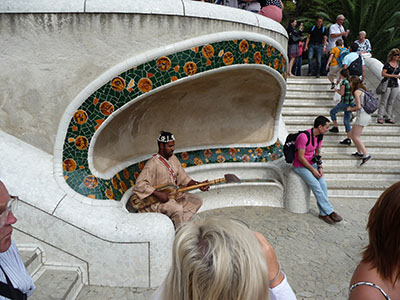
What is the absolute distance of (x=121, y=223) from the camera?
2799 millimetres

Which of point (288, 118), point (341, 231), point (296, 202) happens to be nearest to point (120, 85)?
point (296, 202)

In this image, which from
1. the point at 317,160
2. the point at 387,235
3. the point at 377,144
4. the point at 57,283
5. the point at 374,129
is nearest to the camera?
the point at 387,235

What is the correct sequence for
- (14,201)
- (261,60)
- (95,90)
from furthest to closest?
(261,60) < (95,90) < (14,201)

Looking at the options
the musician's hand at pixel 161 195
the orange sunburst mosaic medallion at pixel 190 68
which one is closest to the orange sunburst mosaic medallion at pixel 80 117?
the musician's hand at pixel 161 195

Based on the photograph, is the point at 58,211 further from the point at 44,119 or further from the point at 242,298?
the point at 242,298

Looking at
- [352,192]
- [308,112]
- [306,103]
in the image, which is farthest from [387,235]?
[306,103]

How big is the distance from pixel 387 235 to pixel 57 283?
255 cm

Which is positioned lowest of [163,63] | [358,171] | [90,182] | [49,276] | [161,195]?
[358,171]

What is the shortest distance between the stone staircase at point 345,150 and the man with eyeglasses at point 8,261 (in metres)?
5.02

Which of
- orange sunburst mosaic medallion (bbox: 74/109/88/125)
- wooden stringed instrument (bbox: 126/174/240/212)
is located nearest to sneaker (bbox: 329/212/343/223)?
wooden stringed instrument (bbox: 126/174/240/212)

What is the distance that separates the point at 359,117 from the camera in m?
5.67

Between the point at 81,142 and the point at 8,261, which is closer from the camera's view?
the point at 8,261

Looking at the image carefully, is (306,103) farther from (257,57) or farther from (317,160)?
(257,57)

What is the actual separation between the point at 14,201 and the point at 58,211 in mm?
1406
